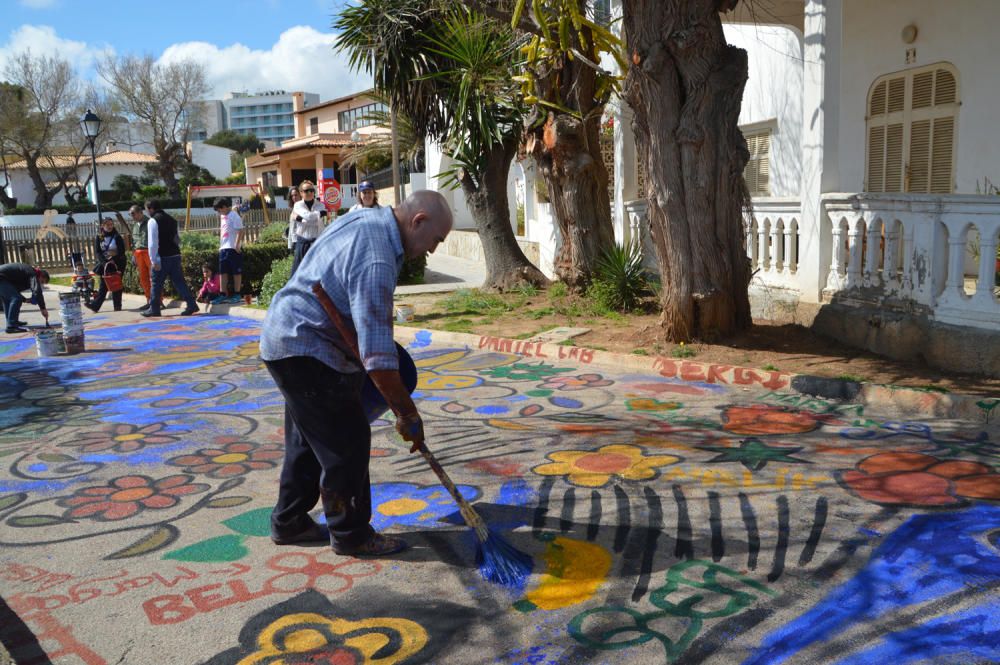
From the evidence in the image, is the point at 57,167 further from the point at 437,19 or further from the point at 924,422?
the point at 924,422

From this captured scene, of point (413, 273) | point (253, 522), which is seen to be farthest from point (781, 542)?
point (413, 273)

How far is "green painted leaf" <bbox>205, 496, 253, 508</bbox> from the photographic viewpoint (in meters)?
4.75

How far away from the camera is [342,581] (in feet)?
12.3

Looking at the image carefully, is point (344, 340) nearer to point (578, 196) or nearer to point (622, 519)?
point (622, 519)

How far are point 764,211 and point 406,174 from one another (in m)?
25.8

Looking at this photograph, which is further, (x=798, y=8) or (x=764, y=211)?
(x=798, y=8)

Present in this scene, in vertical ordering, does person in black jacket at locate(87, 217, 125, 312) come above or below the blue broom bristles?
above

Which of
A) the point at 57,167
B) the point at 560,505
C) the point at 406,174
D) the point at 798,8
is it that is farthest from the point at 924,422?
the point at 57,167

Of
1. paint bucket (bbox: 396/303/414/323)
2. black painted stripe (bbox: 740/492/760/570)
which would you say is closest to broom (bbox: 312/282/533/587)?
black painted stripe (bbox: 740/492/760/570)

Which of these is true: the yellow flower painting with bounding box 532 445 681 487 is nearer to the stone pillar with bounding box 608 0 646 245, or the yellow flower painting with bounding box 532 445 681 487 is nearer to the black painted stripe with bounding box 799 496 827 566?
the black painted stripe with bounding box 799 496 827 566

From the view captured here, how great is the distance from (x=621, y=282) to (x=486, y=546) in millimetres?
6964

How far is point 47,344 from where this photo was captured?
9992 millimetres

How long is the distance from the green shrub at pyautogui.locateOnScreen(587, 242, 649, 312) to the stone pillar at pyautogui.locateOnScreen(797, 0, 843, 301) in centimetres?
227

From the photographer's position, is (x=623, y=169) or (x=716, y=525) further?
(x=623, y=169)
